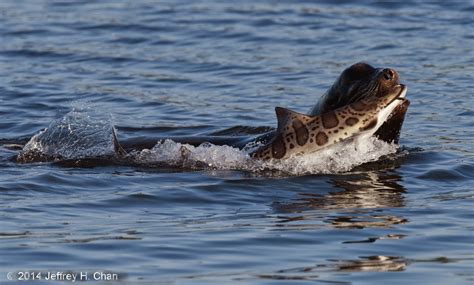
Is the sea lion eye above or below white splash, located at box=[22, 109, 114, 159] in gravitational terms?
above

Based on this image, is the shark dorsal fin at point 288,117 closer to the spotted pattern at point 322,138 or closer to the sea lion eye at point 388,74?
the spotted pattern at point 322,138

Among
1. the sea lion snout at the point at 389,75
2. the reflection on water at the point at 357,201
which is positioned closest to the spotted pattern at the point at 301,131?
the reflection on water at the point at 357,201

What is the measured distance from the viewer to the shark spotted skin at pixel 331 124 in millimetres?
9805

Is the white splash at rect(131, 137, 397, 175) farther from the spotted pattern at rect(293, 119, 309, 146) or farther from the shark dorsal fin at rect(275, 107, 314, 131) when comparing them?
the shark dorsal fin at rect(275, 107, 314, 131)

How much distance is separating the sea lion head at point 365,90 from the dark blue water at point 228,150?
431mm

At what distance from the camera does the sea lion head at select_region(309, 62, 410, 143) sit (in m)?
9.84

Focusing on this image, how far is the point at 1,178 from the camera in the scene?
10.3 m

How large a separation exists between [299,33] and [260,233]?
9.82m

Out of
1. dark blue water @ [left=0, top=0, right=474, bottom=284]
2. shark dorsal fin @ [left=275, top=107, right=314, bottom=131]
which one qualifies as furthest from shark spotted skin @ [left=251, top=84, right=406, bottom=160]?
dark blue water @ [left=0, top=0, right=474, bottom=284]

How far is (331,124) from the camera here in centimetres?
992

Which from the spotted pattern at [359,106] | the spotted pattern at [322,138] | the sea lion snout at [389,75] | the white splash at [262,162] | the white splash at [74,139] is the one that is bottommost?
the white splash at [74,139]

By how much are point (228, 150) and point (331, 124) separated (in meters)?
1.14

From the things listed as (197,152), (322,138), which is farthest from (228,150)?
(322,138)

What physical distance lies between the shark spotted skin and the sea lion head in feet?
0.22
